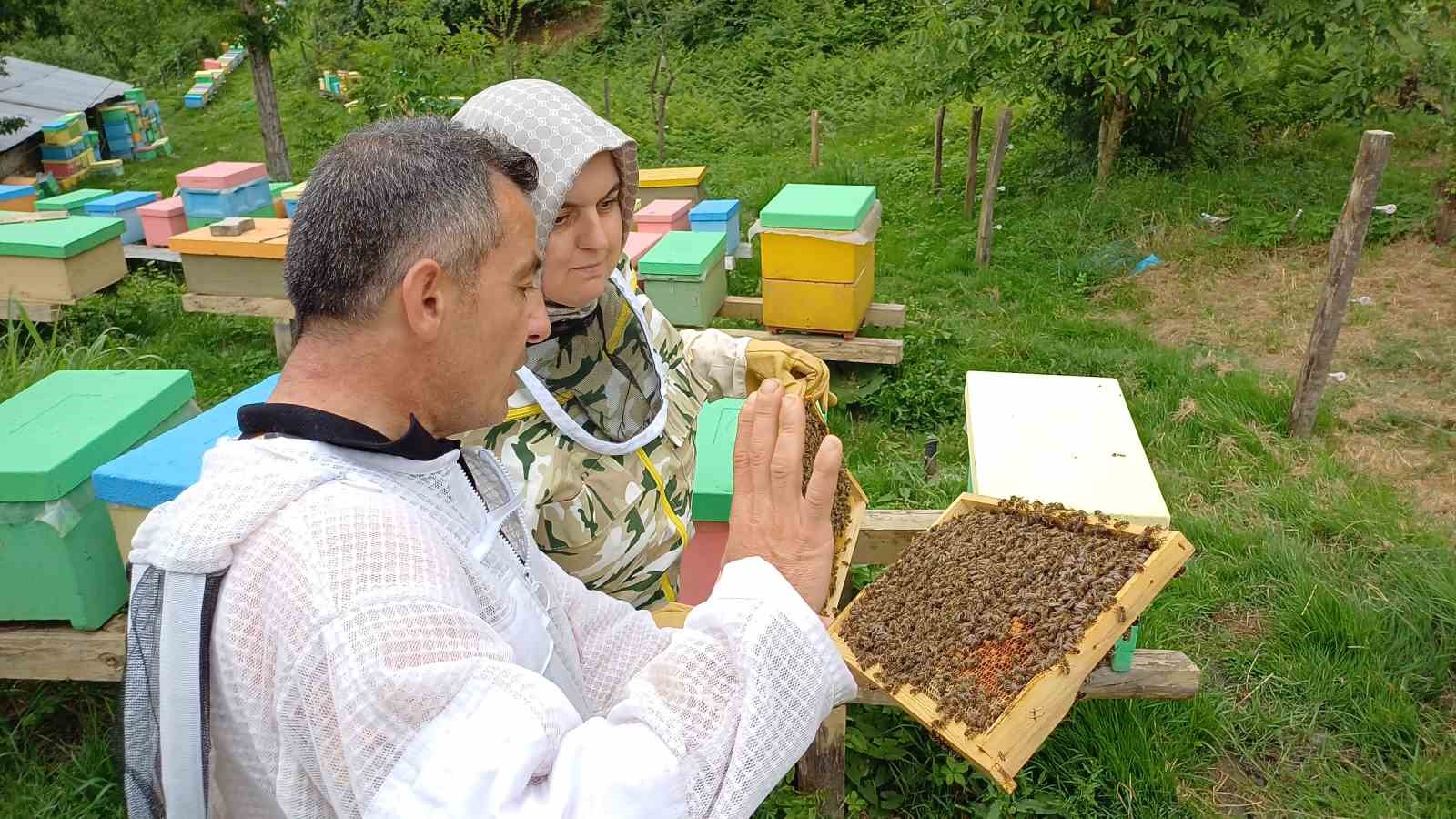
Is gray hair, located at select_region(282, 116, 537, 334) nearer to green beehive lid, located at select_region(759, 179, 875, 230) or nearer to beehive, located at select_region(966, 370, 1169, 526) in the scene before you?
beehive, located at select_region(966, 370, 1169, 526)

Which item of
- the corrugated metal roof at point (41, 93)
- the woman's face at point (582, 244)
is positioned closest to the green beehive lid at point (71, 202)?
the corrugated metal roof at point (41, 93)

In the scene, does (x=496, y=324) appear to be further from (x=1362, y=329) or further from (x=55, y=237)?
(x=1362, y=329)

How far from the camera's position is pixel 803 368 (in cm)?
241

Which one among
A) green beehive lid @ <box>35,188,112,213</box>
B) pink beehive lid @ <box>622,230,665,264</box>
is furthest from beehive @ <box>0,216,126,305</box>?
pink beehive lid @ <box>622,230,665,264</box>

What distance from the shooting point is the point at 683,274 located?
502 centimetres

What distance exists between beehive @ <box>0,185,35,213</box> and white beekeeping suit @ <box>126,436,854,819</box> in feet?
28.0

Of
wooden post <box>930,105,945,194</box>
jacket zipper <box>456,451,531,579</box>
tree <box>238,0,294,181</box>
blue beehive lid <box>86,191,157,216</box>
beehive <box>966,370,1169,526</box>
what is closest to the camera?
jacket zipper <box>456,451,531,579</box>

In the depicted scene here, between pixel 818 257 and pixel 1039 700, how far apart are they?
12.8ft

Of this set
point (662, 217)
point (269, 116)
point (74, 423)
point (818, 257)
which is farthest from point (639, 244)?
point (269, 116)

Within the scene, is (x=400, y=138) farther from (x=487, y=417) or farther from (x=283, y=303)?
(x=283, y=303)

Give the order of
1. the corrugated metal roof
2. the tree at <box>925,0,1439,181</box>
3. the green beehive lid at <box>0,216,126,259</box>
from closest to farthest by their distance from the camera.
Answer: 1. the green beehive lid at <box>0,216,126,259</box>
2. the tree at <box>925,0,1439,181</box>
3. the corrugated metal roof

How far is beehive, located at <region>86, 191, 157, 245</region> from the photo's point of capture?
7223 millimetres

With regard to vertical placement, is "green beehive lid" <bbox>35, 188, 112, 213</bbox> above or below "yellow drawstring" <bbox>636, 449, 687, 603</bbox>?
below

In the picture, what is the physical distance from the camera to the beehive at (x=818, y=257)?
5.12 metres
